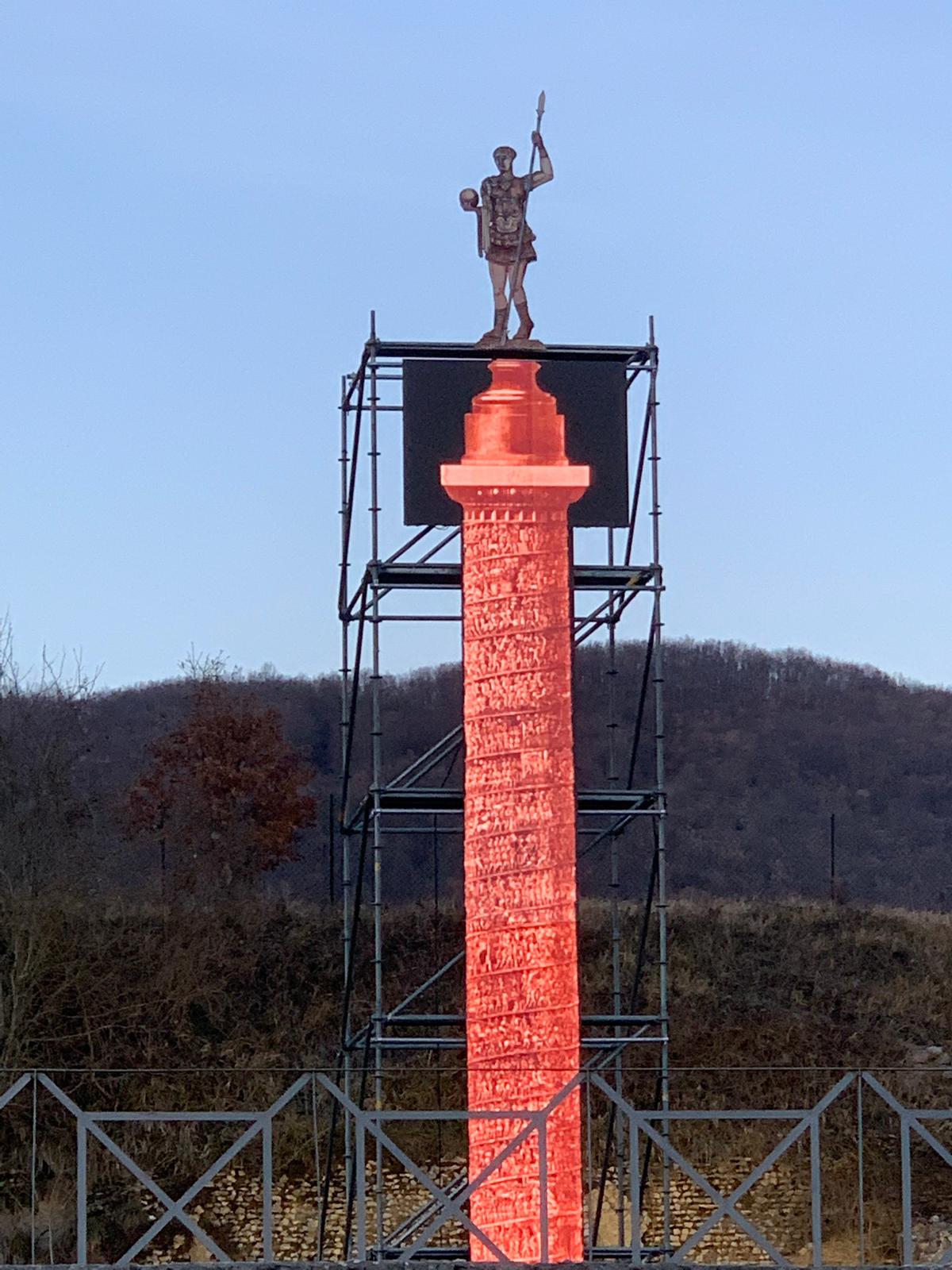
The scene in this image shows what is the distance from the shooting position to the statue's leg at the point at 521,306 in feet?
50.9

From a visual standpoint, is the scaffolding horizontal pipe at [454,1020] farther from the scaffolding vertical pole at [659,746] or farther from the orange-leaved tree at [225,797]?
the orange-leaved tree at [225,797]

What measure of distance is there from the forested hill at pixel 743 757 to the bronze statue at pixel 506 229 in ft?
64.7

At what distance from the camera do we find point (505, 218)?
1544cm

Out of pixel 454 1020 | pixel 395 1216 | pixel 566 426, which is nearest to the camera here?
pixel 454 1020

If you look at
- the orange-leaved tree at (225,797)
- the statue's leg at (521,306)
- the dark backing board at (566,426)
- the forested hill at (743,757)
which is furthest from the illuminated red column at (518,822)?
the forested hill at (743,757)

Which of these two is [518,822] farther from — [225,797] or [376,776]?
[225,797]

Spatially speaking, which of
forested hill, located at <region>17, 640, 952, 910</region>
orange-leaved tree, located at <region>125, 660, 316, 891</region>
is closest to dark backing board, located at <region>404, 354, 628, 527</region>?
orange-leaved tree, located at <region>125, 660, 316, 891</region>

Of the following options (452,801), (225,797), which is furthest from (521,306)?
(225,797)

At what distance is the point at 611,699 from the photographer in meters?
16.8

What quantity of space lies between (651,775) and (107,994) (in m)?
18.8

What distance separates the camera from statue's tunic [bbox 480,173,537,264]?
606 inches

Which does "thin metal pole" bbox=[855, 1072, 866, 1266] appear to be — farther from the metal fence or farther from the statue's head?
the statue's head

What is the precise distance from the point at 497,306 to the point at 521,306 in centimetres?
15

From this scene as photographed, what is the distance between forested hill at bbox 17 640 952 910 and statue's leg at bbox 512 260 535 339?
1966 centimetres
